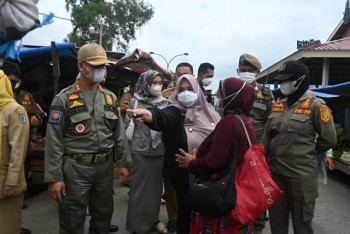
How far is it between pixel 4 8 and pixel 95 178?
75.2 inches

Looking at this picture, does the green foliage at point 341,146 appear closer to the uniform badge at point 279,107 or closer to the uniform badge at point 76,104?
the uniform badge at point 279,107

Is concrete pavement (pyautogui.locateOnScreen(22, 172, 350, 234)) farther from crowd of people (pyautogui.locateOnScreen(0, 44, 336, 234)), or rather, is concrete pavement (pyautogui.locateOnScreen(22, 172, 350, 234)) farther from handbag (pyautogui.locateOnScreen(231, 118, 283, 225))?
handbag (pyautogui.locateOnScreen(231, 118, 283, 225))

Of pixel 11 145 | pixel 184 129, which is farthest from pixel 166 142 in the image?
pixel 11 145

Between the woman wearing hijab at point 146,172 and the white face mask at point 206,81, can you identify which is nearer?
the woman wearing hijab at point 146,172

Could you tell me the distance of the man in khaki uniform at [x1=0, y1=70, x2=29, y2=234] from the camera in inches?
126

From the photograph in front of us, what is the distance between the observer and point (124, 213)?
17.7 feet

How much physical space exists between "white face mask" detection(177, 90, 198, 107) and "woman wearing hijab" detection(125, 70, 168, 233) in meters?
0.72

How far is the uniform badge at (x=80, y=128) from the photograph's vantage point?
3209 mm

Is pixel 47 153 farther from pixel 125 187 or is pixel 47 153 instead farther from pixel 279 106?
pixel 125 187

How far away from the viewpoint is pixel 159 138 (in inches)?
167

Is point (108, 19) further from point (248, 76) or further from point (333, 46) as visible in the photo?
point (248, 76)

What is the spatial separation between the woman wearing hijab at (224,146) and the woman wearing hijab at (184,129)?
1.63ft

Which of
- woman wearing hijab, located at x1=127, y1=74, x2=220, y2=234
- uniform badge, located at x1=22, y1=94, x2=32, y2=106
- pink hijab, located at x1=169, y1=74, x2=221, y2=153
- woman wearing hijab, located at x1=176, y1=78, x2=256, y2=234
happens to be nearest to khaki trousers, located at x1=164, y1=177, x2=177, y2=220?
woman wearing hijab, located at x1=127, y1=74, x2=220, y2=234

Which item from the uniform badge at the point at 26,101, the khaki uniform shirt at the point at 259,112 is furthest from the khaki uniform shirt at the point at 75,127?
the uniform badge at the point at 26,101
